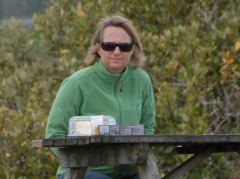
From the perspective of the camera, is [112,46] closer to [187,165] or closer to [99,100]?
[99,100]

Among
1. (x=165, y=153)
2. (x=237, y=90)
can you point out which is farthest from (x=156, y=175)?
(x=237, y=90)

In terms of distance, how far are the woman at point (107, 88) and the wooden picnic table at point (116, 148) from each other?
20 centimetres

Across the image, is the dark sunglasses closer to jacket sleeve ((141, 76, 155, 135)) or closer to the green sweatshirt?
the green sweatshirt

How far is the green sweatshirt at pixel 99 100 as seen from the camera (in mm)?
5555

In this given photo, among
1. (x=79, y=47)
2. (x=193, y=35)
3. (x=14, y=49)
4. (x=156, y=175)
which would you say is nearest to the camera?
(x=156, y=175)

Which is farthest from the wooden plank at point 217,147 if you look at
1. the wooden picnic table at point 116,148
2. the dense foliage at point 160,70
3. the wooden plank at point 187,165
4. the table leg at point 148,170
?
the dense foliage at point 160,70

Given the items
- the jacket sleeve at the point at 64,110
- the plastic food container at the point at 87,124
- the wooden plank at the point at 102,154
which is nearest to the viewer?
the wooden plank at the point at 102,154

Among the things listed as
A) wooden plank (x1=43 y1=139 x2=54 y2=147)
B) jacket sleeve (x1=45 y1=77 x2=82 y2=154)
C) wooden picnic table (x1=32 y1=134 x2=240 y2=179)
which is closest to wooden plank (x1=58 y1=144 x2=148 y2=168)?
wooden picnic table (x1=32 y1=134 x2=240 y2=179)

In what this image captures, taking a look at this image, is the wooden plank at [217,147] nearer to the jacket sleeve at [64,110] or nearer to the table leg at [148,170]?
the table leg at [148,170]

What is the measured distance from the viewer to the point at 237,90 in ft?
28.2

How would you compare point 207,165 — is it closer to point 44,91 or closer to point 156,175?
point 44,91

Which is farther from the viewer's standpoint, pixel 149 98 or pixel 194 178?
pixel 194 178

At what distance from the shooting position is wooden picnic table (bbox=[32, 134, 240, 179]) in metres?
5.07

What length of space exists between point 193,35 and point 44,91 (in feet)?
4.55
